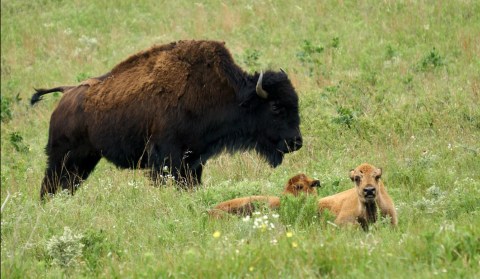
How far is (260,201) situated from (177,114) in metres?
2.64

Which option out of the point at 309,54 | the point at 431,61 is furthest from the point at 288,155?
the point at 309,54

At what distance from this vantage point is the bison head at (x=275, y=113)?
11.1 meters

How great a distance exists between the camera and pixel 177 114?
10.8m

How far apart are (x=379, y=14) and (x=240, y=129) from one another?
7.67 m

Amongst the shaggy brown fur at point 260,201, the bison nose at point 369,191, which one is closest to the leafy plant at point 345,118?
the shaggy brown fur at point 260,201

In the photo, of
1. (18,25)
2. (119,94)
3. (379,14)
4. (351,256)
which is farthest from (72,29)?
(351,256)

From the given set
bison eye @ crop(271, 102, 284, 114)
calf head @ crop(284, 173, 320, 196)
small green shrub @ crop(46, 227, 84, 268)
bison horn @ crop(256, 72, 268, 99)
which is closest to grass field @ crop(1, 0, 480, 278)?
small green shrub @ crop(46, 227, 84, 268)

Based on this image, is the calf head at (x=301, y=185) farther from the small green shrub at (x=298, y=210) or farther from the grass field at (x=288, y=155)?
the small green shrub at (x=298, y=210)

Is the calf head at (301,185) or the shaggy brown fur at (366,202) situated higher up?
the shaggy brown fur at (366,202)

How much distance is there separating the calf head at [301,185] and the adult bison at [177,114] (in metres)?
1.91

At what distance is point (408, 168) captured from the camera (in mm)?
9781

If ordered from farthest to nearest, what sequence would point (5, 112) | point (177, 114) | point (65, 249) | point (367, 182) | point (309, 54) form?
1. point (5, 112)
2. point (309, 54)
3. point (177, 114)
4. point (367, 182)
5. point (65, 249)

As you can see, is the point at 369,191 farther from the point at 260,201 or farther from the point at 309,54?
the point at 309,54

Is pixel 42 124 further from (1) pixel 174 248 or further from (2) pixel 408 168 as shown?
(1) pixel 174 248
